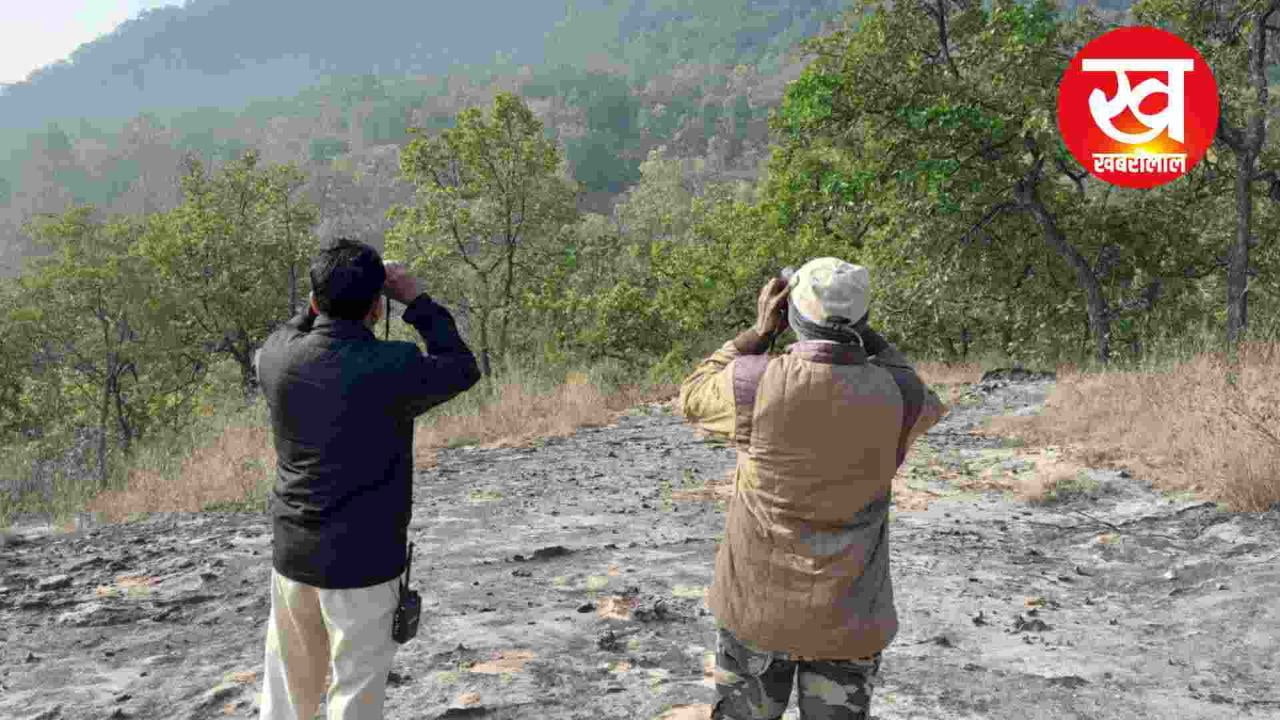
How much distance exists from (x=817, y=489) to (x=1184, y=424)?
6.39 metres

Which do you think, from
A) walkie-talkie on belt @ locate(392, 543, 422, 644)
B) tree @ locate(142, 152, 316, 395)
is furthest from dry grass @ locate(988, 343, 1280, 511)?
tree @ locate(142, 152, 316, 395)

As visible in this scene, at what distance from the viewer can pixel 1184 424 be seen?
7461 millimetres

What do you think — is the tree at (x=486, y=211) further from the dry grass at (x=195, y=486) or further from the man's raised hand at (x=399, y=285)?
the man's raised hand at (x=399, y=285)

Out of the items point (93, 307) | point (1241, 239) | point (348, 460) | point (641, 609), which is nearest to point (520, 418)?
point (641, 609)

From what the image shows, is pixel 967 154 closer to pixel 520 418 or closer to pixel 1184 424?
pixel 1184 424

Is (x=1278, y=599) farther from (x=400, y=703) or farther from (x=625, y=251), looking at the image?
(x=625, y=251)

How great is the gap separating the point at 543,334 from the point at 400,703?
14677 mm

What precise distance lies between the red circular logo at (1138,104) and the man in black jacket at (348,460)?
1283 cm

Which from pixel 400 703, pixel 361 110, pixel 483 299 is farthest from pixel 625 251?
pixel 361 110

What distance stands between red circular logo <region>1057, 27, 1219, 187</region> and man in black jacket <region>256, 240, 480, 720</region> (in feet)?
42.1

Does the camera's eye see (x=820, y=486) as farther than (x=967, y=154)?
No

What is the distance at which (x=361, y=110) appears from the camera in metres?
170

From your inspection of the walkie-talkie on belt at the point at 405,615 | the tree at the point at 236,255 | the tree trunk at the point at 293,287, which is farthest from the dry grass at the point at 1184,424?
the tree trunk at the point at 293,287

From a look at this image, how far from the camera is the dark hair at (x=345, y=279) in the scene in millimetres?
2666
